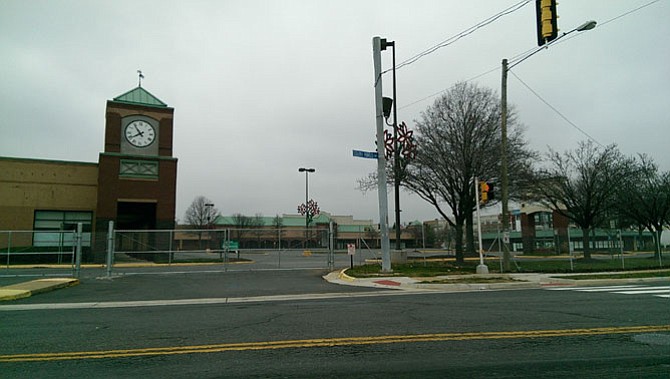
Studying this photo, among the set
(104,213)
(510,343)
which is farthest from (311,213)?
(510,343)

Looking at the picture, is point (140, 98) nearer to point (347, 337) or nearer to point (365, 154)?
point (365, 154)

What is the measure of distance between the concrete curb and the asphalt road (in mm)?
630

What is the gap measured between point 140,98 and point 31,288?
24.6m

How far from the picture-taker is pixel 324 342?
6945mm

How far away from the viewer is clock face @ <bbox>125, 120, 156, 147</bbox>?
35.2m

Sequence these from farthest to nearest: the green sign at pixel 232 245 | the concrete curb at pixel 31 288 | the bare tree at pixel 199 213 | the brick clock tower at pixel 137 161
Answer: the bare tree at pixel 199 213 < the brick clock tower at pixel 137 161 < the green sign at pixel 232 245 < the concrete curb at pixel 31 288

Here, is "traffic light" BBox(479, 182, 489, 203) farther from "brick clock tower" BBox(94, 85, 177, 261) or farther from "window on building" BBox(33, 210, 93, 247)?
"window on building" BBox(33, 210, 93, 247)

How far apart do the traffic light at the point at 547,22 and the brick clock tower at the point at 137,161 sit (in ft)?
96.7

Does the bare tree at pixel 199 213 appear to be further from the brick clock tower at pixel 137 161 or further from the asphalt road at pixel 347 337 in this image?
the asphalt road at pixel 347 337

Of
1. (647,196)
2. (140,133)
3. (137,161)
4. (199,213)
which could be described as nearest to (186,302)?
(137,161)

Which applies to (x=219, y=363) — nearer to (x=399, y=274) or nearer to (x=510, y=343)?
(x=510, y=343)

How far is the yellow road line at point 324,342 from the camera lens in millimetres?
6395

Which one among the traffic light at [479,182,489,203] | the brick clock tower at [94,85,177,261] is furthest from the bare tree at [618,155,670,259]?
the brick clock tower at [94,85,177,261]

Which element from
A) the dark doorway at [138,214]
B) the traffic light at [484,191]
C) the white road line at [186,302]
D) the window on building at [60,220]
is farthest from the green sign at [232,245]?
the window on building at [60,220]
